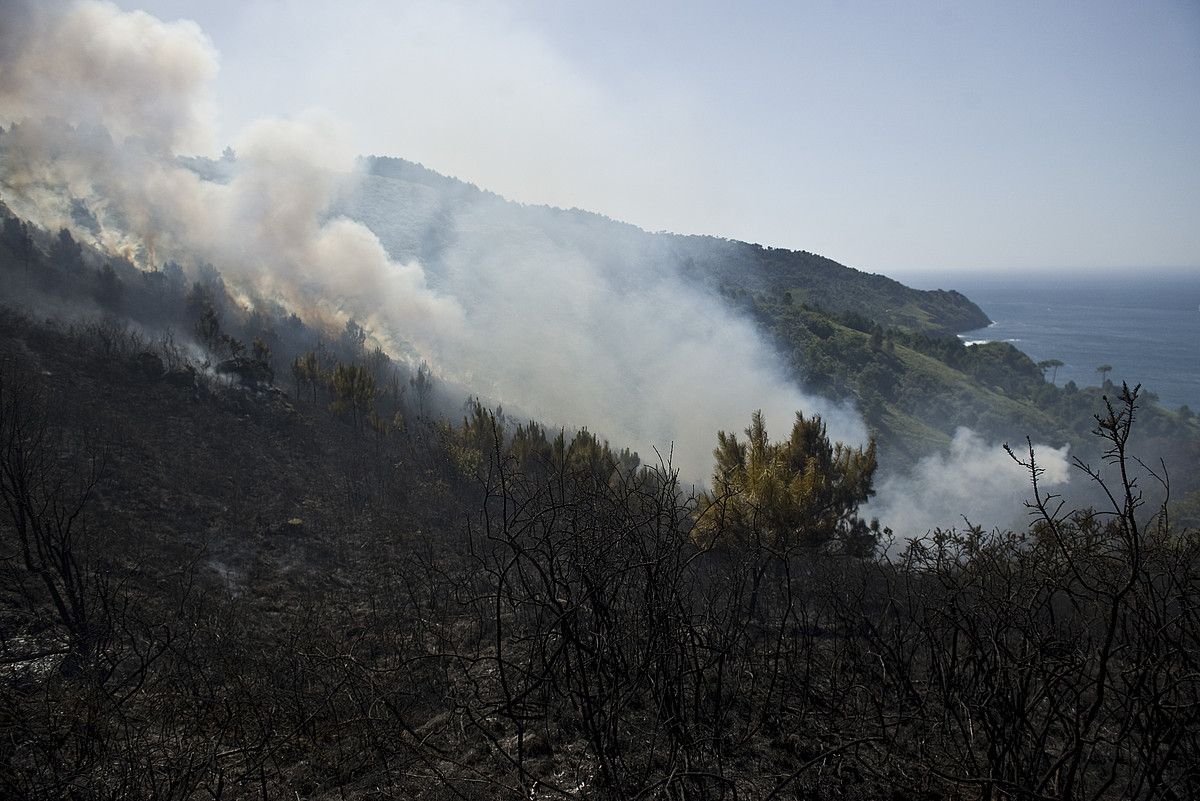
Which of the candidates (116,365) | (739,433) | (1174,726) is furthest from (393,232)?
(1174,726)

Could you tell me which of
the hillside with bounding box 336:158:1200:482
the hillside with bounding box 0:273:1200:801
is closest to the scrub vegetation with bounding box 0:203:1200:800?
the hillside with bounding box 0:273:1200:801

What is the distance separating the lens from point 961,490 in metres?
57.1

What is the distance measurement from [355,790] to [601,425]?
48232 millimetres

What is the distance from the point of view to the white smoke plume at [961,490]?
51656mm

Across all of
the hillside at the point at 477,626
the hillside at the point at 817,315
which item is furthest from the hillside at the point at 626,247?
the hillside at the point at 477,626

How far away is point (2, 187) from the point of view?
156 feet

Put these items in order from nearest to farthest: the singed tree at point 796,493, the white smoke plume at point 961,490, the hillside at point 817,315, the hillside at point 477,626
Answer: the hillside at point 477,626 → the singed tree at point 796,493 → the white smoke plume at point 961,490 → the hillside at point 817,315

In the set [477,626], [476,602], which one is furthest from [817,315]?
[476,602]

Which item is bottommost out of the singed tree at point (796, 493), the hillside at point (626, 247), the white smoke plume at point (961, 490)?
the white smoke plume at point (961, 490)

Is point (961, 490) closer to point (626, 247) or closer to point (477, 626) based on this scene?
point (477, 626)

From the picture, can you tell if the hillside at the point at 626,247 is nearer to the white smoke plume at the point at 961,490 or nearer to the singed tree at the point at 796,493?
the white smoke plume at the point at 961,490

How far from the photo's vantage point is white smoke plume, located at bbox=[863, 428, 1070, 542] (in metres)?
51.7

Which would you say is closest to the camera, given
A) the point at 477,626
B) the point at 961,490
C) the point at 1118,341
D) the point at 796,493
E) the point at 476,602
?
the point at 476,602

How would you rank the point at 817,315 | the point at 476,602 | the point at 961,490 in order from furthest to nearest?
the point at 817,315
the point at 961,490
the point at 476,602
